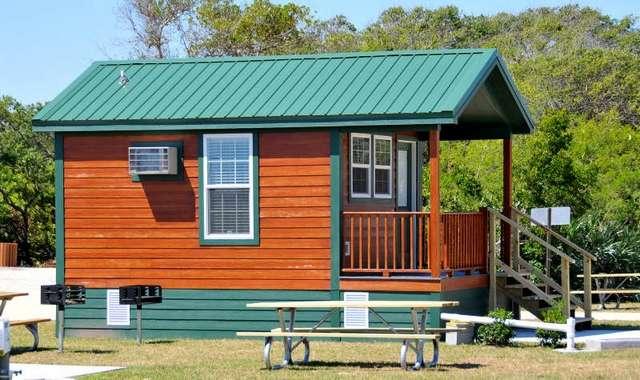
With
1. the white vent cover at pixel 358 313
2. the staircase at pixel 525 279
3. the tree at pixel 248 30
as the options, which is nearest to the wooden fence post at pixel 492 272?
the staircase at pixel 525 279

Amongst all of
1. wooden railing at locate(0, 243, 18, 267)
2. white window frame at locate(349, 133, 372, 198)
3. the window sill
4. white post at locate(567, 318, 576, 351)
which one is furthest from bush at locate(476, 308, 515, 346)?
wooden railing at locate(0, 243, 18, 267)

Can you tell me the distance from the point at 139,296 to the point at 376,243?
3.34m

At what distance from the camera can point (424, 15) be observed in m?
59.4

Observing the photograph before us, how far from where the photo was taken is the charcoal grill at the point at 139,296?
1838 cm

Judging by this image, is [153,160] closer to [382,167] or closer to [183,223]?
[183,223]

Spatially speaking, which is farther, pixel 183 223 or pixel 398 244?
pixel 398 244

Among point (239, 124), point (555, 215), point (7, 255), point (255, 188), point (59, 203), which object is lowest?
point (7, 255)

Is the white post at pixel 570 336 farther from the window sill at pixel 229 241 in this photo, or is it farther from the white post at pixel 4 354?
the white post at pixel 4 354

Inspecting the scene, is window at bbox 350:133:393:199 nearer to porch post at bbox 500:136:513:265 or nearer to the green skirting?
the green skirting

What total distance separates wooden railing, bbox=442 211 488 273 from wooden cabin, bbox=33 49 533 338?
4cm

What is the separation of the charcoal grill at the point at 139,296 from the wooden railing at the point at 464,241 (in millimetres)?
4048

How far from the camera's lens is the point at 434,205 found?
18391mm

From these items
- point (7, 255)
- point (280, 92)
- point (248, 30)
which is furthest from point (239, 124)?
point (248, 30)

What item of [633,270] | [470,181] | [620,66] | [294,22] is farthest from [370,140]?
[620,66]
